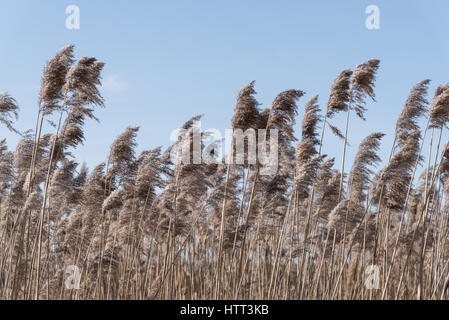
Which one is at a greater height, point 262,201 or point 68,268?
point 262,201

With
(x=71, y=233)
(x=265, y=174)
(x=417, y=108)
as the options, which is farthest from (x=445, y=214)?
(x=71, y=233)

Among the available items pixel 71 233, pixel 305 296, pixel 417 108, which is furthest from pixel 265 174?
pixel 71 233

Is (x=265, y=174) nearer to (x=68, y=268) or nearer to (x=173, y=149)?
(x=173, y=149)

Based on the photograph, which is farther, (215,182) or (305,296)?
(215,182)

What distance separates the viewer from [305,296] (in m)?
6.89

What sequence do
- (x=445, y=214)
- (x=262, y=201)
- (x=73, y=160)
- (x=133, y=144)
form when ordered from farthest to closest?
1. (x=445, y=214)
2. (x=262, y=201)
3. (x=133, y=144)
4. (x=73, y=160)

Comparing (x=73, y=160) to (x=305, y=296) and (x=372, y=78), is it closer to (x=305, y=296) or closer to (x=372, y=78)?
(x=305, y=296)

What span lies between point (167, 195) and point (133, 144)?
0.88m

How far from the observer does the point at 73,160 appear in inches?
252
